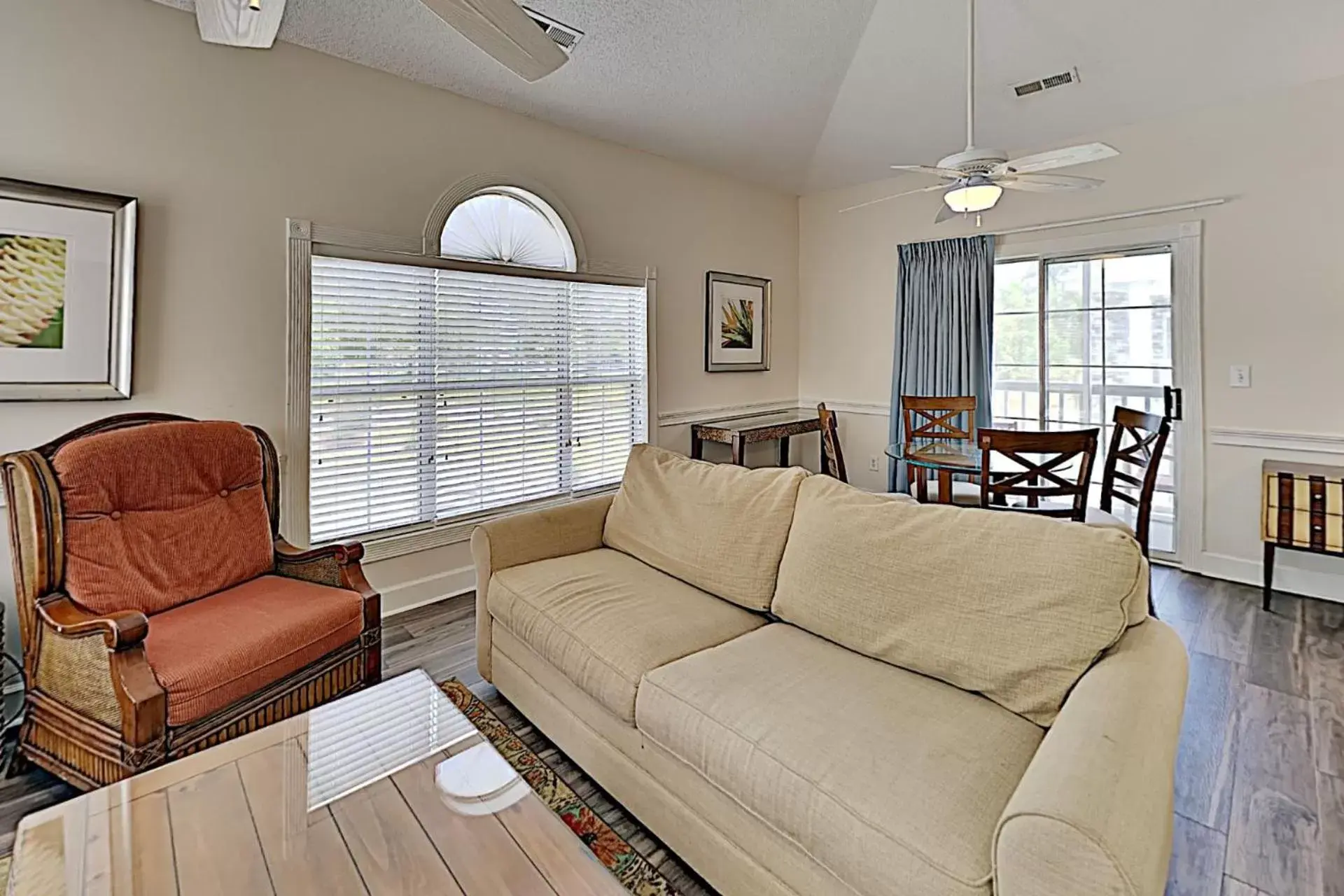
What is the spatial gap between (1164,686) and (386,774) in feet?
5.44

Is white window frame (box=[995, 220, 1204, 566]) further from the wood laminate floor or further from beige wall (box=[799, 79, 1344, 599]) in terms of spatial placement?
the wood laminate floor

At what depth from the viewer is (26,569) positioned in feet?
6.64

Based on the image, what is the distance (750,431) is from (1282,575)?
3194mm

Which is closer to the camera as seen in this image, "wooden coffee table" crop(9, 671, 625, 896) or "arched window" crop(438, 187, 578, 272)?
"wooden coffee table" crop(9, 671, 625, 896)

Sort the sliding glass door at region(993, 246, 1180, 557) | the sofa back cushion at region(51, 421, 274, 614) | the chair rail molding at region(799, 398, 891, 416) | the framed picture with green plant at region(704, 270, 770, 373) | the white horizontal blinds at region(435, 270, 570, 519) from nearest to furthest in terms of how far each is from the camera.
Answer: the sofa back cushion at region(51, 421, 274, 614) < the white horizontal blinds at region(435, 270, 570, 519) < the sliding glass door at region(993, 246, 1180, 557) < the framed picture with green plant at region(704, 270, 770, 373) < the chair rail molding at region(799, 398, 891, 416)

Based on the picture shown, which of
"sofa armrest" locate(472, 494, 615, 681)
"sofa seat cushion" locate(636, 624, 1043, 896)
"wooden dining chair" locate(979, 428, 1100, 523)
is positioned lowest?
"sofa seat cushion" locate(636, 624, 1043, 896)

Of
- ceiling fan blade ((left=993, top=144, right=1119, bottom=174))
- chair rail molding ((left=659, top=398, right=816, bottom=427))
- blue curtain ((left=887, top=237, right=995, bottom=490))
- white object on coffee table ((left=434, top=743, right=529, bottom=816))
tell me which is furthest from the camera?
chair rail molding ((left=659, top=398, right=816, bottom=427))

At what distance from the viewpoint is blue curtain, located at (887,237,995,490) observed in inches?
186

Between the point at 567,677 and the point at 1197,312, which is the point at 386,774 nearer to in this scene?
the point at 567,677

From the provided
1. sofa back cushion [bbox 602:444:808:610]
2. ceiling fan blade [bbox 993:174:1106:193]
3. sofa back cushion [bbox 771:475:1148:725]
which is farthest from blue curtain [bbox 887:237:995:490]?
sofa back cushion [bbox 771:475:1148:725]

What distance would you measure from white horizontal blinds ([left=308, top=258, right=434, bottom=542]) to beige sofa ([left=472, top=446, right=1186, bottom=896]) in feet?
A: 4.22

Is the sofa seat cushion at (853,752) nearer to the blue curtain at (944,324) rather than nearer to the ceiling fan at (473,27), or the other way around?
the ceiling fan at (473,27)

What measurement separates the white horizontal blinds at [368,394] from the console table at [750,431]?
184 centimetres

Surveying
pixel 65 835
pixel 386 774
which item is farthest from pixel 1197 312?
pixel 65 835
